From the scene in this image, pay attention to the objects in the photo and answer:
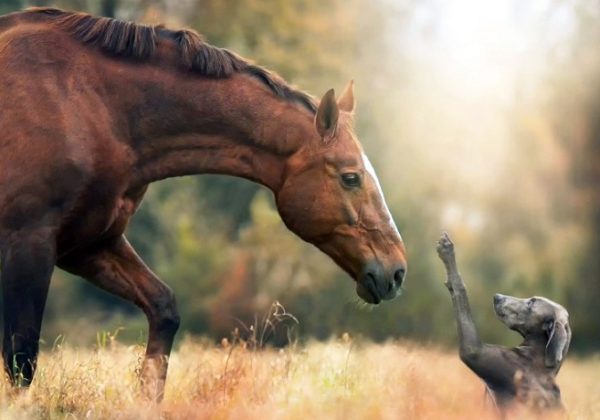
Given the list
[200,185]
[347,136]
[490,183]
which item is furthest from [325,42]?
[347,136]

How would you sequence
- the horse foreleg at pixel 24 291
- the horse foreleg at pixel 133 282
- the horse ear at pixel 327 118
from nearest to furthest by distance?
1. the horse foreleg at pixel 24 291
2. the horse ear at pixel 327 118
3. the horse foreleg at pixel 133 282

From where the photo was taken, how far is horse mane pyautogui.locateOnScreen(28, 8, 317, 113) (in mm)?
6641

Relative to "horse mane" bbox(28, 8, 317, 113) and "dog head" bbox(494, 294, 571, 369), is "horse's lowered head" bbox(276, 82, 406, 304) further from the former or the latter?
"dog head" bbox(494, 294, 571, 369)

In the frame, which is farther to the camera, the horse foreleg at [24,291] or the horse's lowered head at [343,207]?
the horse's lowered head at [343,207]

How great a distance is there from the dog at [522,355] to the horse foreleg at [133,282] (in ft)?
5.57

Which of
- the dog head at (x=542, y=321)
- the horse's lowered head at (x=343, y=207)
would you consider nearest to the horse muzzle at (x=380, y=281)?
the horse's lowered head at (x=343, y=207)

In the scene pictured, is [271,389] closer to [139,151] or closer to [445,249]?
[445,249]

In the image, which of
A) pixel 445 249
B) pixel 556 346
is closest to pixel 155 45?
pixel 445 249

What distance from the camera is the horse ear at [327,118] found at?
654 cm

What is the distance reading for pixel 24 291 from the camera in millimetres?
6078

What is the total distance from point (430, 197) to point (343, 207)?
12.8 metres

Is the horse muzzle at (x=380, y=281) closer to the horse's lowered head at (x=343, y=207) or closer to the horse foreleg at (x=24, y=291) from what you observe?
the horse's lowered head at (x=343, y=207)

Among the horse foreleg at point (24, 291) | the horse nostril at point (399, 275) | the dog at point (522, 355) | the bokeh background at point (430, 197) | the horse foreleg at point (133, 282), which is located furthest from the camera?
the bokeh background at point (430, 197)

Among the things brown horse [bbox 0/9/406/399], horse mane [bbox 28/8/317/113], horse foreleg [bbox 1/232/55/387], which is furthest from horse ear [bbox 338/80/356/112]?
horse foreleg [bbox 1/232/55/387]
